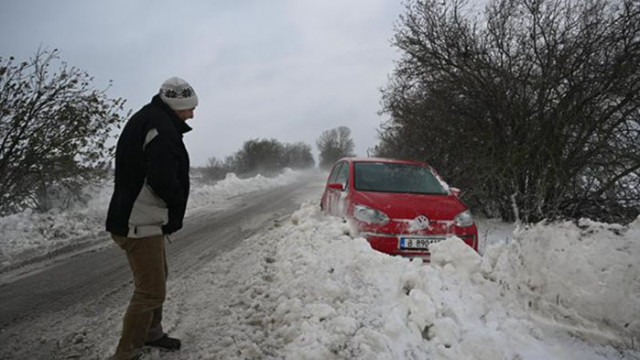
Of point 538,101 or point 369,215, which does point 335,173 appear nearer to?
point 369,215

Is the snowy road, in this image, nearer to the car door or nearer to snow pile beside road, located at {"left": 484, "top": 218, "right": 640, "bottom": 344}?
the car door

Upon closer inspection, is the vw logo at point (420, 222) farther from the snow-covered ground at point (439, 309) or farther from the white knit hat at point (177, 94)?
the white knit hat at point (177, 94)

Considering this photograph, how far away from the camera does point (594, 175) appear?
5801 millimetres

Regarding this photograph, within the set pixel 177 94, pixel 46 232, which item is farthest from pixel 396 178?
pixel 46 232

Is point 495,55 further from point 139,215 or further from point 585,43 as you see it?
point 139,215

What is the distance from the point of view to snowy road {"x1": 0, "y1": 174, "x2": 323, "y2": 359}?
120 inches

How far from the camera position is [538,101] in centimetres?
614

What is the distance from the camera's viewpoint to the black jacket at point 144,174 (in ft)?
7.49

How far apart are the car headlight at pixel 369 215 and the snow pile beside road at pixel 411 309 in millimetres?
538

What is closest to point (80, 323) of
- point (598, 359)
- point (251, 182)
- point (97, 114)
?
point (598, 359)

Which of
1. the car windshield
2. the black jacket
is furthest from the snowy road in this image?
the car windshield

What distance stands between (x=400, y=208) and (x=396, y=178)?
4.00ft

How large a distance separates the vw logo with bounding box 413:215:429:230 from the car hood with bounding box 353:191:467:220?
0.05 meters

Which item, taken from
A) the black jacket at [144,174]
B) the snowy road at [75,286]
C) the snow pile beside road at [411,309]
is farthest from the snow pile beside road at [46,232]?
the black jacket at [144,174]
